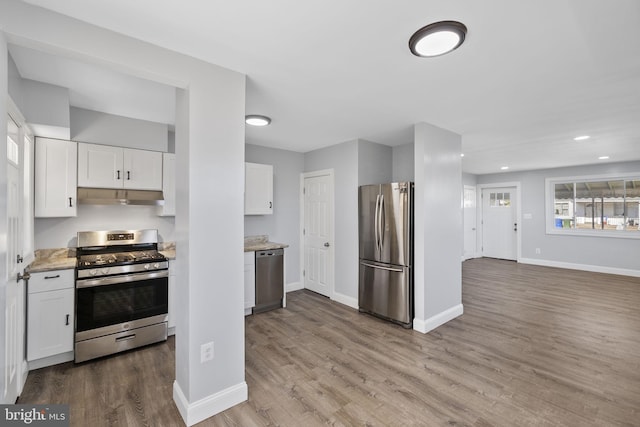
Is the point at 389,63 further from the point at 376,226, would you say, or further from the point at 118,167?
the point at 118,167

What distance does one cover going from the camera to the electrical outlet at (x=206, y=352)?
77.5 inches

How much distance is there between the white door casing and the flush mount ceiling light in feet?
22.3

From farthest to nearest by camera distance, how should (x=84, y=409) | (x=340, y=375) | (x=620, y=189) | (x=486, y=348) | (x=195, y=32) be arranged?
(x=620, y=189), (x=486, y=348), (x=340, y=375), (x=84, y=409), (x=195, y=32)

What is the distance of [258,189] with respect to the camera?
428 centimetres

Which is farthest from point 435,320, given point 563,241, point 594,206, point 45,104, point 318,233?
point 594,206

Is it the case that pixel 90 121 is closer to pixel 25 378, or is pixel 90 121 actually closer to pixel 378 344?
pixel 25 378

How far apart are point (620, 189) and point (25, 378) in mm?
9993

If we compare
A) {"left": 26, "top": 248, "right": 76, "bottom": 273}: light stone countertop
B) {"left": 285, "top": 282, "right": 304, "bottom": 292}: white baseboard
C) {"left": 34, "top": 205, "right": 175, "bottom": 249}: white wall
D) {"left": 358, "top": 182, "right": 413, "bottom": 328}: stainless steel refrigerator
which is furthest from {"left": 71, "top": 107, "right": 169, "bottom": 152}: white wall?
{"left": 285, "top": 282, "right": 304, "bottom": 292}: white baseboard

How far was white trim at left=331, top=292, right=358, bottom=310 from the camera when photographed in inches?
165

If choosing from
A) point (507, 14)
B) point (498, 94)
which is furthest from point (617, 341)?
point (507, 14)

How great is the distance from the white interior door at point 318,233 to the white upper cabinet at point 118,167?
2394mm

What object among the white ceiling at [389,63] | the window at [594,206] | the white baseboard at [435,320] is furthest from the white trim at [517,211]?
the white baseboard at [435,320]

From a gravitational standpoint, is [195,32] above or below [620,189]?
above

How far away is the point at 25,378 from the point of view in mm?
2338
